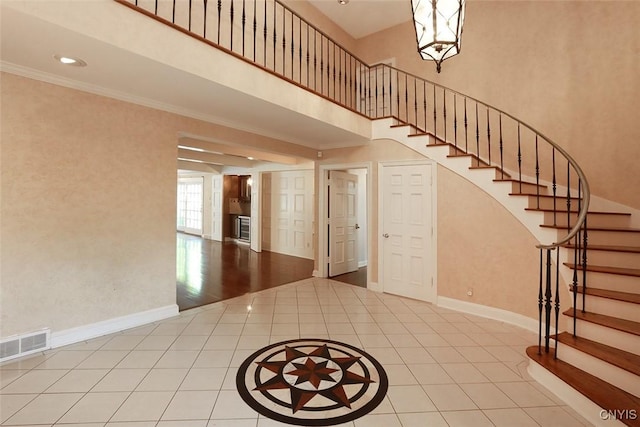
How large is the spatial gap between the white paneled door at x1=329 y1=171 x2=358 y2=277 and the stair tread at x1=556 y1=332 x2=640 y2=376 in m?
3.87

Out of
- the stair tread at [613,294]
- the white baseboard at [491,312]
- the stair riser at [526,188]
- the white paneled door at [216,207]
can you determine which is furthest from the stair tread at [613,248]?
the white paneled door at [216,207]

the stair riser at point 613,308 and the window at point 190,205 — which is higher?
the window at point 190,205

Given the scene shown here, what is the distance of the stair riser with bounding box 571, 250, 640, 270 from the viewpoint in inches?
110

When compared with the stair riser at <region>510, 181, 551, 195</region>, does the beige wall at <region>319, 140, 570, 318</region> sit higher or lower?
lower

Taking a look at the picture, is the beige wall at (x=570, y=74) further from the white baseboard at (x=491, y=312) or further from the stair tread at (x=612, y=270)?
the white baseboard at (x=491, y=312)

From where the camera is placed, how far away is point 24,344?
8.82ft

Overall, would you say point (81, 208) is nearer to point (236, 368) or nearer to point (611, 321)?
point (236, 368)

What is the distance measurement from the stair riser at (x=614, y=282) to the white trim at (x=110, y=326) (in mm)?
4659

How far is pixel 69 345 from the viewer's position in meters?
2.93

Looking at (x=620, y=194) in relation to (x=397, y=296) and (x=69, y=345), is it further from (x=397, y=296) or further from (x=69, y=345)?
(x=69, y=345)

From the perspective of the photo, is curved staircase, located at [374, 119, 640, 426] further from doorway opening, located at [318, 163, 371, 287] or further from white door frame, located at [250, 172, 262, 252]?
white door frame, located at [250, 172, 262, 252]

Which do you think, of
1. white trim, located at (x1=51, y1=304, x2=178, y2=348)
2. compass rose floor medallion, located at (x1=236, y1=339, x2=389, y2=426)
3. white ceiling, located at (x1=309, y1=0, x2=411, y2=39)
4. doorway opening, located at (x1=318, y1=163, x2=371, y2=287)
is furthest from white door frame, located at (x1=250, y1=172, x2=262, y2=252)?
compass rose floor medallion, located at (x1=236, y1=339, x2=389, y2=426)

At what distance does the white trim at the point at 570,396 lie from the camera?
1.90 metres

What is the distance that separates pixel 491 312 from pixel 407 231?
62.2 inches
